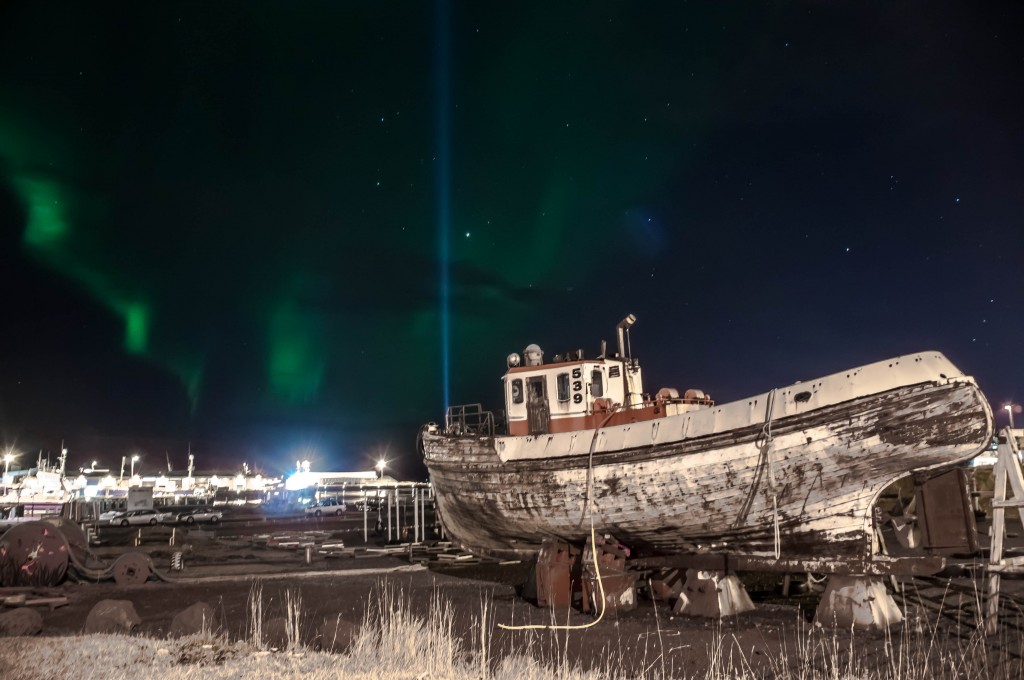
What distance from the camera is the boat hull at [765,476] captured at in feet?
30.7

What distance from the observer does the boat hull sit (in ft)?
30.7

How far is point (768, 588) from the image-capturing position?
12.4 m

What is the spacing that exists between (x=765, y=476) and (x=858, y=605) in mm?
2212

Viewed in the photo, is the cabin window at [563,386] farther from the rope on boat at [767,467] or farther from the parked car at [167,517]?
the parked car at [167,517]

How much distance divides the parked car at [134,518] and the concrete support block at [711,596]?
33.3 meters

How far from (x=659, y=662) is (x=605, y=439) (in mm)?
5163

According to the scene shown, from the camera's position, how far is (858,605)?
352 inches

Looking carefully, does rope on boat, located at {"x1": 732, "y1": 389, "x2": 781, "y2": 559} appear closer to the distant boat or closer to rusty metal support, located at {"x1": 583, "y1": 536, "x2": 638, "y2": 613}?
the distant boat

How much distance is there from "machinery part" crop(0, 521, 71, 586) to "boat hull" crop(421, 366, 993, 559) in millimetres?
8815

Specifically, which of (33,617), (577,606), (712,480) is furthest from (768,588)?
(33,617)

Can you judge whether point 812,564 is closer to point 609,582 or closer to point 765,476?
point 765,476

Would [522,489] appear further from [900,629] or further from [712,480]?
[900,629]

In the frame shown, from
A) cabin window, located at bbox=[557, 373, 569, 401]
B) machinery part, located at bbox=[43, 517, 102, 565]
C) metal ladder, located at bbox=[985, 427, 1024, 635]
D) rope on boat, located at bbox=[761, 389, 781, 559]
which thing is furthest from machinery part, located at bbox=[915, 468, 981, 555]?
machinery part, located at bbox=[43, 517, 102, 565]

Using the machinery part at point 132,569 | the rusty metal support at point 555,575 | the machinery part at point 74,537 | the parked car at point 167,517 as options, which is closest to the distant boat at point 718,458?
the rusty metal support at point 555,575
